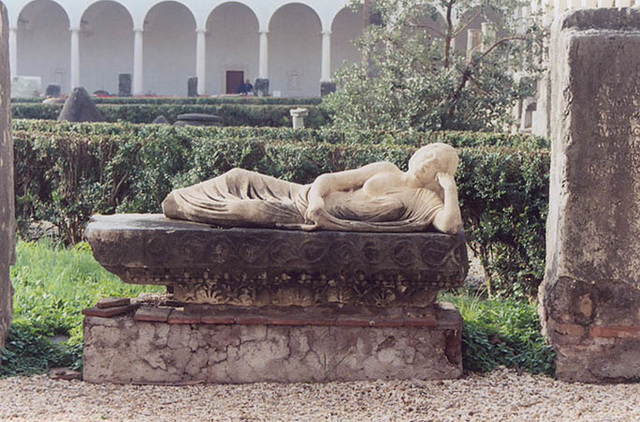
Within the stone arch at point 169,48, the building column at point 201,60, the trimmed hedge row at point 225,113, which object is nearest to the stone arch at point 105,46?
the stone arch at point 169,48

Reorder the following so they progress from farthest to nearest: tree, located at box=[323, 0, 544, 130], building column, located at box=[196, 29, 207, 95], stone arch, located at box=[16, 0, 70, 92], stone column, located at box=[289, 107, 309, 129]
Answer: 1. stone arch, located at box=[16, 0, 70, 92]
2. building column, located at box=[196, 29, 207, 95]
3. stone column, located at box=[289, 107, 309, 129]
4. tree, located at box=[323, 0, 544, 130]

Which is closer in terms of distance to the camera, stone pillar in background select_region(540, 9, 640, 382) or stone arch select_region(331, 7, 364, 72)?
stone pillar in background select_region(540, 9, 640, 382)

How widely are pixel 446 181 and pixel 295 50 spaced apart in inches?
1271

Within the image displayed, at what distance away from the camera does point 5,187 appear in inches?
169

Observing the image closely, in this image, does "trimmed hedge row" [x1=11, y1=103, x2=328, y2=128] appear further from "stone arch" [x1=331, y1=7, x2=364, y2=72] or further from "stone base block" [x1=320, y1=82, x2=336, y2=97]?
"stone arch" [x1=331, y1=7, x2=364, y2=72]

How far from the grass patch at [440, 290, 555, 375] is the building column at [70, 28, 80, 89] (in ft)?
101

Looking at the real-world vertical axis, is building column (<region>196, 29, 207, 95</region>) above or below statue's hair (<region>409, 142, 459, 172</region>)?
above

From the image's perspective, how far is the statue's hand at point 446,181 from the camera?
398 cm

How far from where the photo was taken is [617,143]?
3.94 metres

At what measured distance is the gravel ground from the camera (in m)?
3.52

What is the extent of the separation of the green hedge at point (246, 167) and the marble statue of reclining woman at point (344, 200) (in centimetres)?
144

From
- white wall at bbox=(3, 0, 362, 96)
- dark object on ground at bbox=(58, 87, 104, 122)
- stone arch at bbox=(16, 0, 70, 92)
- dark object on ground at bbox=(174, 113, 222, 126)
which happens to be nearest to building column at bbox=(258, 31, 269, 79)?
white wall at bbox=(3, 0, 362, 96)

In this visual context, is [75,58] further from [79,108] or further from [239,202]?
[239,202]

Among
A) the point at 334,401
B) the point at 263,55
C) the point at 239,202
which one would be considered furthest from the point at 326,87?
the point at 334,401
